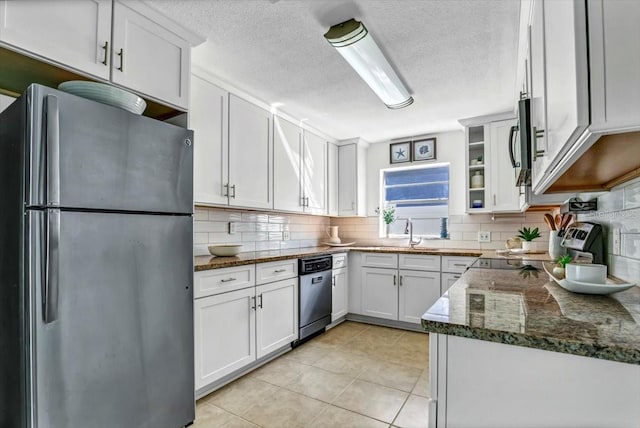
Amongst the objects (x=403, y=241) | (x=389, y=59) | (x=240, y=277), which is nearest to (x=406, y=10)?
(x=389, y=59)

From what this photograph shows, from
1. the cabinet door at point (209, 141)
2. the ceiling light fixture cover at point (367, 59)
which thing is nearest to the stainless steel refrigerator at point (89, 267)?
the cabinet door at point (209, 141)

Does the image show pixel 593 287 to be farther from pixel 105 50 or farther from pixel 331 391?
pixel 105 50

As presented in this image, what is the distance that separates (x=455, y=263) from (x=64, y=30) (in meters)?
3.38

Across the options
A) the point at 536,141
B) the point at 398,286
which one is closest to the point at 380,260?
the point at 398,286

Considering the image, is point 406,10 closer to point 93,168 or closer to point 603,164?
point 603,164

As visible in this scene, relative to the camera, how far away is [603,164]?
40.1 inches

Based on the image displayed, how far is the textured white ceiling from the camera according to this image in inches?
68.3

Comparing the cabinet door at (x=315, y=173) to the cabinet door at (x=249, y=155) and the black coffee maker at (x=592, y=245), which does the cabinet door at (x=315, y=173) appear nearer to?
the cabinet door at (x=249, y=155)

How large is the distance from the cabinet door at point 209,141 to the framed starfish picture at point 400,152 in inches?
96.0

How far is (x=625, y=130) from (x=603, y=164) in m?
0.51

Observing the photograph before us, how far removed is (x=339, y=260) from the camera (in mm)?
3652

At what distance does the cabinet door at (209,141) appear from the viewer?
2.35m

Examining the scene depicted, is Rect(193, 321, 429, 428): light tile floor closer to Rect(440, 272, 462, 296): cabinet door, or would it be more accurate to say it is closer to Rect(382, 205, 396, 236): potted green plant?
Rect(440, 272, 462, 296): cabinet door

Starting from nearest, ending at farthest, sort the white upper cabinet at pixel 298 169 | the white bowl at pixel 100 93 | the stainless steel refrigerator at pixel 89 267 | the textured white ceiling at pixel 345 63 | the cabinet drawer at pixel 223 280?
the stainless steel refrigerator at pixel 89 267 → the white bowl at pixel 100 93 → the textured white ceiling at pixel 345 63 → the cabinet drawer at pixel 223 280 → the white upper cabinet at pixel 298 169
